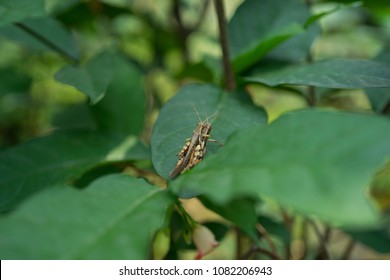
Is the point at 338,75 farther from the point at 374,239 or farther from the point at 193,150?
the point at 374,239

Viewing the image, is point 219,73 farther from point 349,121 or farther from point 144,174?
point 349,121

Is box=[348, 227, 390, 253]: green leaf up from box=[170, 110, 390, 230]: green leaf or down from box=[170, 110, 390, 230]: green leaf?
down

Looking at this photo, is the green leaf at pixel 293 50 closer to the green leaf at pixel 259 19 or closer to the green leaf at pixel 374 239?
the green leaf at pixel 259 19

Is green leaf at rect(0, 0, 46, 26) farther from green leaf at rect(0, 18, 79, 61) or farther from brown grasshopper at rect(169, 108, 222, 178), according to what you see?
green leaf at rect(0, 18, 79, 61)

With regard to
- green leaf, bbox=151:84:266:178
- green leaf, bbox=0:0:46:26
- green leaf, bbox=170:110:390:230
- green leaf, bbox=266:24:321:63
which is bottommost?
green leaf, bbox=266:24:321:63

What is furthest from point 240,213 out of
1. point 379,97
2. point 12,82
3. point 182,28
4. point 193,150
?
point 182,28

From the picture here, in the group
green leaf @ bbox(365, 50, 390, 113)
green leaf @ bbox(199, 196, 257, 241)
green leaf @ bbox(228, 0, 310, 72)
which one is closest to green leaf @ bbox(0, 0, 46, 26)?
green leaf @ bbox(199, 196, 257, 241)
